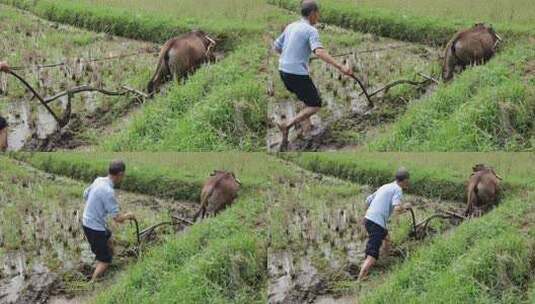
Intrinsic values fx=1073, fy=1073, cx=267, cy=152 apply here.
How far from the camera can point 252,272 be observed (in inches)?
306

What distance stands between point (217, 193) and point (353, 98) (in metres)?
1.31

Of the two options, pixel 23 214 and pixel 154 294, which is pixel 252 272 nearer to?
pixel 154 294

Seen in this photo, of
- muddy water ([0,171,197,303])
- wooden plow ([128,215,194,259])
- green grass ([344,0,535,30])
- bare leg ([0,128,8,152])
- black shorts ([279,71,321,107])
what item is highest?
green grass ([344,0,535,30])

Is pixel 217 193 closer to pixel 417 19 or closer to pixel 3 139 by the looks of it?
pixel 3 139

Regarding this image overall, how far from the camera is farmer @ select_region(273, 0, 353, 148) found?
722 centimetres

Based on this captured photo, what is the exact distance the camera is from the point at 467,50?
8500 mm

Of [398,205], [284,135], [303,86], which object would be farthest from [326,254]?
[303,86]

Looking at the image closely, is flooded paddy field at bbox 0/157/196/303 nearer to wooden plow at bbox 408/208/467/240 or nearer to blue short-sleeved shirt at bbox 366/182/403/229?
blue short-sleeved shirt at bbox 366/182/403/229

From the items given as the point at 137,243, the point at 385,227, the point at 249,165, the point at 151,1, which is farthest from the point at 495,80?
the point at 151,1

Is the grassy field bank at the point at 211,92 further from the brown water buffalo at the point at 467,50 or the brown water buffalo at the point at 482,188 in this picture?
the brown water buffalo at the point at 482,188

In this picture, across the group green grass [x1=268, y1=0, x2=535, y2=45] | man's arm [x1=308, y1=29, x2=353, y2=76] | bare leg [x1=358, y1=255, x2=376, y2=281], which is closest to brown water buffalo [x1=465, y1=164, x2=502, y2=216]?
bare leg [x1=358, y1=255, x2=376, y2=281]

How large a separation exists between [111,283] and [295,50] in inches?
85.8

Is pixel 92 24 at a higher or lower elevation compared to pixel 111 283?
higher

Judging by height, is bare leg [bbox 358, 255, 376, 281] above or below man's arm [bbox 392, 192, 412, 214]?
below
